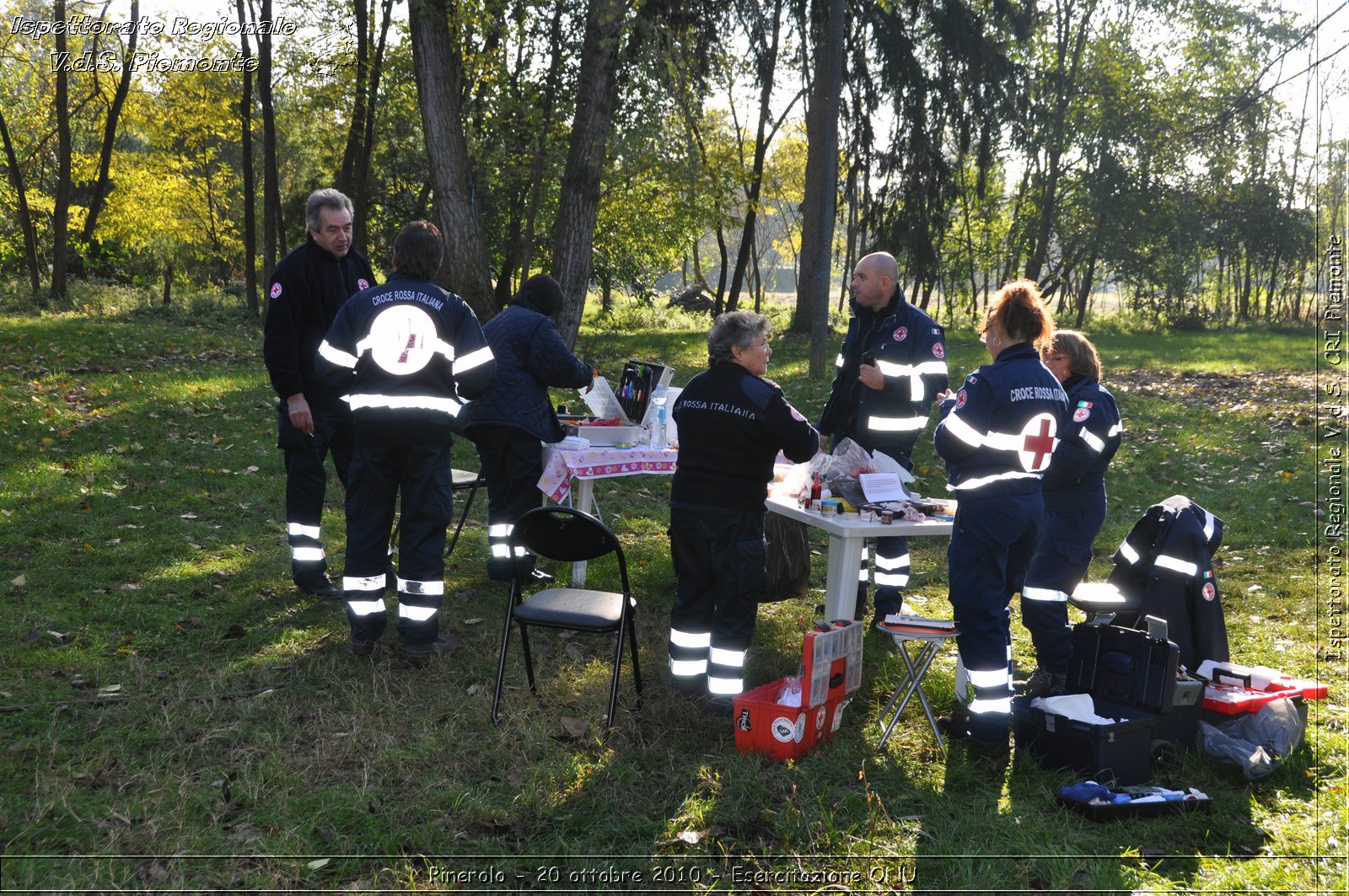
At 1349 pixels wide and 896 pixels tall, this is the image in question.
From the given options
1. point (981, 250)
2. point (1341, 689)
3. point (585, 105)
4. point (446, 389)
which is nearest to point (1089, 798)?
point (1341, 689)

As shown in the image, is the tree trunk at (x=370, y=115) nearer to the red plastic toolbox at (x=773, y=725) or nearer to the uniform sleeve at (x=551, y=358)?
the uniform sleeve at (x=551, y=358)

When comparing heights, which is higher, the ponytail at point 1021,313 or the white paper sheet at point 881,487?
the ponytail at point 1021,313

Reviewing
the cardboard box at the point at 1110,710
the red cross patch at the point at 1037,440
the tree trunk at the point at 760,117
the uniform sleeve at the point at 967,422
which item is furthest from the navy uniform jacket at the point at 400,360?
the tree trunk at the point at 760,117

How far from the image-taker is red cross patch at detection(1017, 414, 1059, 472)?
13.6 ft

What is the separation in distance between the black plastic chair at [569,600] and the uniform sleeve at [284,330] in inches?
72.5

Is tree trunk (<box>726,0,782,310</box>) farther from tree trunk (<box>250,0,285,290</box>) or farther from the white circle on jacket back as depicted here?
the white circle on jacket back

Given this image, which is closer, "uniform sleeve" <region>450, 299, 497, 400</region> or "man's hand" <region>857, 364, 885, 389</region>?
"uniform sleeve" <region>450, 299, 497, 400</region>

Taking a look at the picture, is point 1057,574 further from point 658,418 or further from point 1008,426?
point 658,418

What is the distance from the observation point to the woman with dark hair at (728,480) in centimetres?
433

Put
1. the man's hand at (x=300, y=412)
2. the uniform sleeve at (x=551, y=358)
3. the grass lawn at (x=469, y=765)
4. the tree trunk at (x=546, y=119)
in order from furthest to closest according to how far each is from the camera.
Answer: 1. the tree trunk at (x=546, y=119)
2. the uniform sleeve at (x=551, y=358)
3. the man's hand at (x=300, y=412)
4. the grass lawn at (x=469, y=765)

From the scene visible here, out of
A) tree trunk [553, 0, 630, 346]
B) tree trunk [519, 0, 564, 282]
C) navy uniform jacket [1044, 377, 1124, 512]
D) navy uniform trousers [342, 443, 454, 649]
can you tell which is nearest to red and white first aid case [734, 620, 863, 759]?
navy uniform jacket [1044, 377, 1124, 512]

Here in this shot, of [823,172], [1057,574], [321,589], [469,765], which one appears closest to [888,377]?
[1057,574]

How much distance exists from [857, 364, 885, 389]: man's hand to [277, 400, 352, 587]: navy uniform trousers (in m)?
3.10

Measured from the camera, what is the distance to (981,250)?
36.0 meters
